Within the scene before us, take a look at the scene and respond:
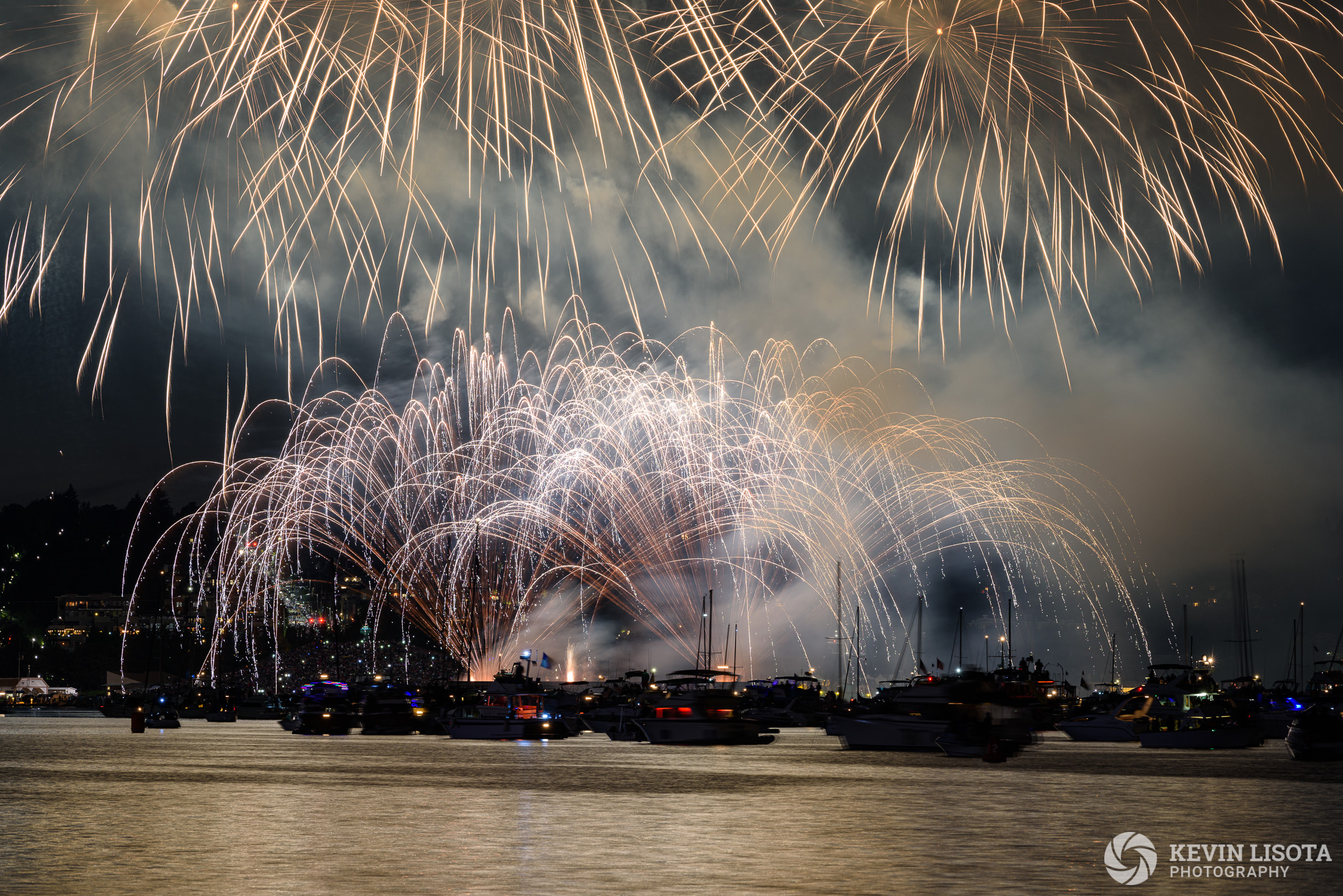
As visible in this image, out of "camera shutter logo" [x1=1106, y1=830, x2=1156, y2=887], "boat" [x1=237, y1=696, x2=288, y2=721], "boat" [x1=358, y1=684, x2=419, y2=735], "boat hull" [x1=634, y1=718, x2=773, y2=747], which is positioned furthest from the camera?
"boat" [x1=237, y1=696, x2=288, y2=721]

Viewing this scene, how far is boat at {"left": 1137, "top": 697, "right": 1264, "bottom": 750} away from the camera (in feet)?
175

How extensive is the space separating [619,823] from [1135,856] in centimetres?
736

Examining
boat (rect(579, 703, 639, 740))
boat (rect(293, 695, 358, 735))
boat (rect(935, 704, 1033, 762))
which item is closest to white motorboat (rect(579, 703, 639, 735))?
boat (rect(579, 703, 639, 740))

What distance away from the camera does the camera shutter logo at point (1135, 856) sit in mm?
14031

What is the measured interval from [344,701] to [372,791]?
4672cm

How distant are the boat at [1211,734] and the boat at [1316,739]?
35.4 ft

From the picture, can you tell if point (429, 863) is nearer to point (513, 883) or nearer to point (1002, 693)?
point (513, 883)

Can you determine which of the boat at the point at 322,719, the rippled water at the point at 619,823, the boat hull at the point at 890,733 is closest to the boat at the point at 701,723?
the boat hull at the point at 890,733

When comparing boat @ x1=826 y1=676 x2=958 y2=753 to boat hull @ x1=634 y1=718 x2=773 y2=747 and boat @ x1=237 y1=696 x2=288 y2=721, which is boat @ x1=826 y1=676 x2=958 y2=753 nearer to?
boat hull @ x1=634 y1=718 x2=773 y2=747

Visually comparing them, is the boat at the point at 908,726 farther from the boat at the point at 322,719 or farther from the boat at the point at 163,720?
the boat at the point at 163,720

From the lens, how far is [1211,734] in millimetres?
53344

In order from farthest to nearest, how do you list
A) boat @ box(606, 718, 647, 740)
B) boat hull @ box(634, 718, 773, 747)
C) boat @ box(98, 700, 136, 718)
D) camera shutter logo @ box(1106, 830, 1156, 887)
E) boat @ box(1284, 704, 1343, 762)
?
boat @ box(98, 700, 136, 718)
boat @ box(606, 718, 647, 740)
boat hull @ box(634, 718, 773, 747)
boat @ box(1284, 704, 1343, 762)
camera shutter logo @ box(1106, 830, 1156, 887)

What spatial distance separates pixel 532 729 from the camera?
59469 millimetres

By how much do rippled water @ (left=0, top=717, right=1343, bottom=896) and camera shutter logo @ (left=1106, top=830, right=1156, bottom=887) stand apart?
18 centimetres
